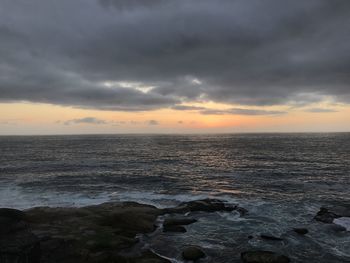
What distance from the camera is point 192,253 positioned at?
21.0 m

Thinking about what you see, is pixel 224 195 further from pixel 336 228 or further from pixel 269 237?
pixel 269 237

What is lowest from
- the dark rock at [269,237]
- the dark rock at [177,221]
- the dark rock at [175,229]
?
the dark rock at [269,237]

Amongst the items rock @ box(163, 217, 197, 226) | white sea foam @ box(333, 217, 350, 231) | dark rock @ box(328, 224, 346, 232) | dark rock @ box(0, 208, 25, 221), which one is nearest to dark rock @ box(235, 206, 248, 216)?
rock @ box(163, 217, 197, 226)

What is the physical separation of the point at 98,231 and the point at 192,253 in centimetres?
784

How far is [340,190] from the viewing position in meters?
42.4

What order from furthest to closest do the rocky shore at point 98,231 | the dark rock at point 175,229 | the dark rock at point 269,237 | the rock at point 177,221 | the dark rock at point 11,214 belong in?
1. the rock at point 177,221
2. the dark rock at point 175,229
3. the dark rock at point 11,214
4. the dark rock at point 269,237
5. the rocky shore at point 98,231

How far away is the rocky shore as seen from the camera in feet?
63.6

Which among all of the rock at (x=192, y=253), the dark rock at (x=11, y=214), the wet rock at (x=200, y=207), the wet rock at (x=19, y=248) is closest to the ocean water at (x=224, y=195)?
the rock at (x=192, y=253)

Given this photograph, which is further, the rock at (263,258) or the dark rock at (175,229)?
the dark rock at (175,229)

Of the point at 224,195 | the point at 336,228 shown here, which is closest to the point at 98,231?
the point at 336,228

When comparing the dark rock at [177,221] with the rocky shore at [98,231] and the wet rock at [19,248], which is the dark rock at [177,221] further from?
the wet rock at [19,248]

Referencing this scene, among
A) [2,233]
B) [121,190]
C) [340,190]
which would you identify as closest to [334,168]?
[340,190]

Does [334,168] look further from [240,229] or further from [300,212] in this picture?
[240,229]

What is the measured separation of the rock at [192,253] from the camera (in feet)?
68.2
